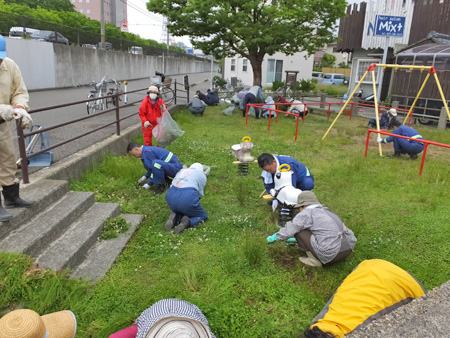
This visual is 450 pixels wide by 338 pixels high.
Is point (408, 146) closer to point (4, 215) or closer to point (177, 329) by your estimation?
point (177, 329)

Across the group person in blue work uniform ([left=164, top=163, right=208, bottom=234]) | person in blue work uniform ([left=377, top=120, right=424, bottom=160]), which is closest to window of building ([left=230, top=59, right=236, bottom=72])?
person in blue work uniform ([left=377, top=120, right=424, bottom=160])

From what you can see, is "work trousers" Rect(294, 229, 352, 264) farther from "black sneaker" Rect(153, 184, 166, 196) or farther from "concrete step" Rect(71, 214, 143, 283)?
"black sneaker" Rect(153, 184, 166, 196)

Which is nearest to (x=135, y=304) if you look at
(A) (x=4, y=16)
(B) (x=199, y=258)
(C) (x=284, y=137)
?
(B) (x=199, y=258)

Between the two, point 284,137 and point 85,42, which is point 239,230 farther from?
point 85,42

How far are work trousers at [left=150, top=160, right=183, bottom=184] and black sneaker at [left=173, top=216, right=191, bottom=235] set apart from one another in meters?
1.16

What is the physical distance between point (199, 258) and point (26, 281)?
1.57m

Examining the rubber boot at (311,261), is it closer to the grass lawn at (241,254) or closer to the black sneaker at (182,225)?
the grass lawn at (241,254)

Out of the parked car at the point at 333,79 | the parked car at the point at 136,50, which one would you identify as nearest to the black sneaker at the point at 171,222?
the parked car at the point at 136,50

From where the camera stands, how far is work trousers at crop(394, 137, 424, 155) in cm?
746

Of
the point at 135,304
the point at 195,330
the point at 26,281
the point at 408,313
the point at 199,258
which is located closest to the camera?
the point at 195,330

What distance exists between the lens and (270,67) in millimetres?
26266

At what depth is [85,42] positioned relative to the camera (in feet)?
68.6

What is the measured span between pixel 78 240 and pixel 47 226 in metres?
0.33

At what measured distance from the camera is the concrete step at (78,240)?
10.5ft
